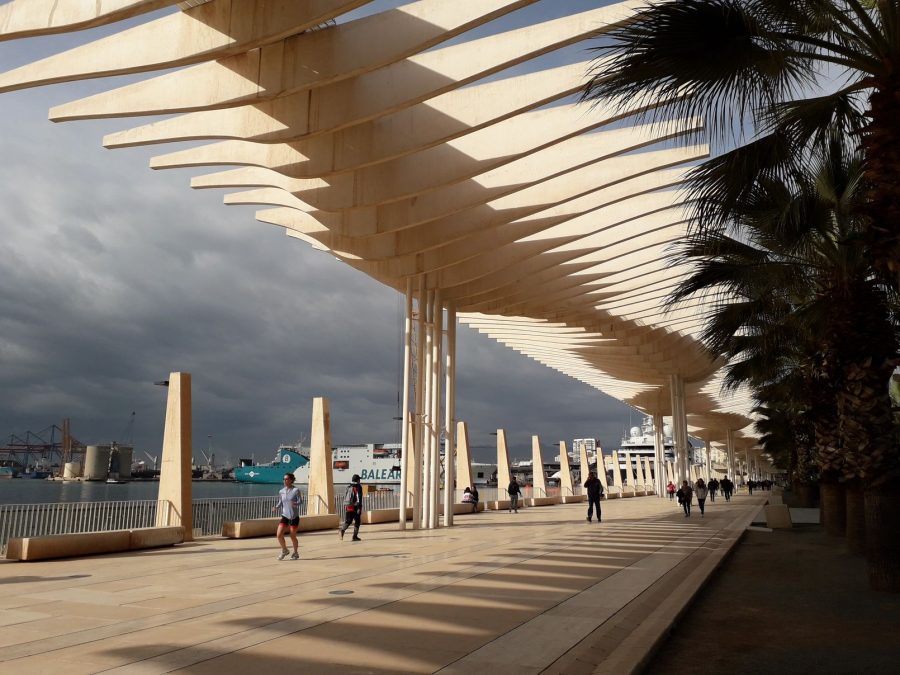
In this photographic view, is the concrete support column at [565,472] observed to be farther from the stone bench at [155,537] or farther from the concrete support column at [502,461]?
the stone bench at [155,537]

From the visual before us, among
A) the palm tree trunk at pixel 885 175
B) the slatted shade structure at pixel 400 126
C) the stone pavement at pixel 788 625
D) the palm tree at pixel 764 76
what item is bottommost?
the stone pavement at pixel 788 625

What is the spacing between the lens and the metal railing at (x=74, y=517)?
12.7 metres

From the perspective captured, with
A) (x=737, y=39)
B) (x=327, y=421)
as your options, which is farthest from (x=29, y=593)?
(x=327, y=421)

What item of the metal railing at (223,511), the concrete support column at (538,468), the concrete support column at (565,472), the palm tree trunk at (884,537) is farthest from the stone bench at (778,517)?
the concrete support column at (565,472)

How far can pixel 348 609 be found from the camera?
7.68 metres

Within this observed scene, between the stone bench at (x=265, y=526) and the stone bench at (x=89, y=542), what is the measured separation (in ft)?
4.36

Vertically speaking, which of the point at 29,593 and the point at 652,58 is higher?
the point at 652,58

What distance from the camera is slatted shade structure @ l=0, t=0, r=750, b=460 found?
32.2ft

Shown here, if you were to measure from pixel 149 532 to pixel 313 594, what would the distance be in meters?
6.90

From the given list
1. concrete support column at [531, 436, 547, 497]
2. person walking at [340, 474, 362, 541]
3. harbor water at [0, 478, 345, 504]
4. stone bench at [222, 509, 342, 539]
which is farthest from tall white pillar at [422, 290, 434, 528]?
harbor water at [0, 478, 345, 504]

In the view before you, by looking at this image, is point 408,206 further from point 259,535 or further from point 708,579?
point 708,579

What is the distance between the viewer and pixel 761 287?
12.5 meters

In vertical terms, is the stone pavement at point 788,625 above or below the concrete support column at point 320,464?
below

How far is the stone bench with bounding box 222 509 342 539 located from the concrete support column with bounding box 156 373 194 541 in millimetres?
897
